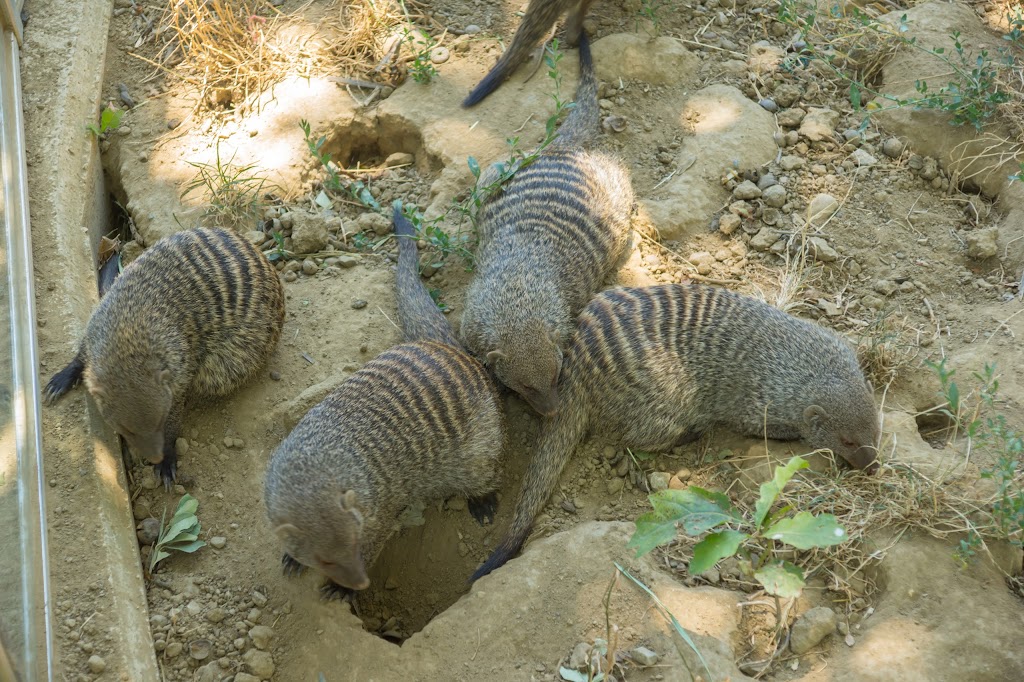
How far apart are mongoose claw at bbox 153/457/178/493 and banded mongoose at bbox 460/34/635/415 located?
130cm

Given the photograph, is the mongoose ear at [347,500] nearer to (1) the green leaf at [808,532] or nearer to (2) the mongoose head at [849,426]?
(1) the green leaf at [808,532]

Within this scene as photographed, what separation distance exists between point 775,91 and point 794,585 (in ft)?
10.1

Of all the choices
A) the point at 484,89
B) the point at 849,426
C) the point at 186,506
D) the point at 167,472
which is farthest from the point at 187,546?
the point at 484,89

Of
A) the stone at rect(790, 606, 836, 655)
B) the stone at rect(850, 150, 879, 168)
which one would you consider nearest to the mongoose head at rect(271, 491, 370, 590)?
the stone at rect(790, 606, 836, 655)

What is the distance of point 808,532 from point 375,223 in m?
2.60

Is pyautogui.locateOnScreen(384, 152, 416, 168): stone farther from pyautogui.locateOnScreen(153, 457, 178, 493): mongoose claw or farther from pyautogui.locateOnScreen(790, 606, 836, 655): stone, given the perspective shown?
pyautogui.locateOnScreen(790, 606, 836, 655): stone

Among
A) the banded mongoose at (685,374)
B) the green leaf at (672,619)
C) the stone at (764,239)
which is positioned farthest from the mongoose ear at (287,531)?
the stone at (764,239)

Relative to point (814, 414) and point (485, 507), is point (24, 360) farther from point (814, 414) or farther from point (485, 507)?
point (814, 414)

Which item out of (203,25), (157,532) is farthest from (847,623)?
(203,25)

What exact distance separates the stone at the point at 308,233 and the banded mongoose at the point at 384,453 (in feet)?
2.20

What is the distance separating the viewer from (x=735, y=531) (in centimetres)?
261

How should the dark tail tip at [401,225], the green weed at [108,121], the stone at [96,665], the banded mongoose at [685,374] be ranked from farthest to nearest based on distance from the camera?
1. the green weed at [108,121]
2. the dark tail tip at [401,225]
3. the banded mongoose at [685,374]
4. the stone at [96,665]

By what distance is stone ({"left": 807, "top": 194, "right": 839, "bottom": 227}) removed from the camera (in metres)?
4.20

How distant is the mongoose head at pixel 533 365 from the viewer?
3557 millimetres
